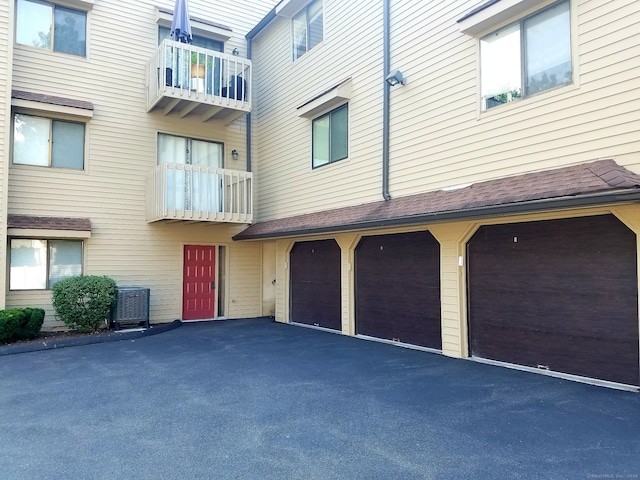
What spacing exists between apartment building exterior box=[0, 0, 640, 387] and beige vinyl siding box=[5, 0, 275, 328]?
0.15 feet

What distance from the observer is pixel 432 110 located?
7.76m

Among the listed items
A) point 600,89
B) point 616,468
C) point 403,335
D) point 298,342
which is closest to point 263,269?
point 298,342

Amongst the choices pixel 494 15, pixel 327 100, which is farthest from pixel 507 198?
pixel 327 100

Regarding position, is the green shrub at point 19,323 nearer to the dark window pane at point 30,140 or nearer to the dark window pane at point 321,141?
the dark window pane at point 30,140

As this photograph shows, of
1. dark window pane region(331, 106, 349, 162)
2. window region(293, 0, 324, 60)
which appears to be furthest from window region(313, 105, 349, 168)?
window region(293, 0, 324, 60)

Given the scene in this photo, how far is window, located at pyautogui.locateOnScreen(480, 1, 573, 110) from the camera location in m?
6.07

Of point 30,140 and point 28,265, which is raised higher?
point 30,140

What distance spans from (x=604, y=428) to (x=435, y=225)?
4039mm

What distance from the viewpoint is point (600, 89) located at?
559 cm

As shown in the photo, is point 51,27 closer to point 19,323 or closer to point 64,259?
point 64,259

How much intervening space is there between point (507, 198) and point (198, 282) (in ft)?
29.0

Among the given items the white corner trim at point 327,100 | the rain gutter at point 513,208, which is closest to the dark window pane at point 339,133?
the white corner trim at point 327,100

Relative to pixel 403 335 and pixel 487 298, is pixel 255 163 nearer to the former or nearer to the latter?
pixel 403 335

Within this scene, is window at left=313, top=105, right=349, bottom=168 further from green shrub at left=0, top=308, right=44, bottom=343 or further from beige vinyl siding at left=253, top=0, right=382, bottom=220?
green shrub at left=0, top=308, right=44, bottom=343
